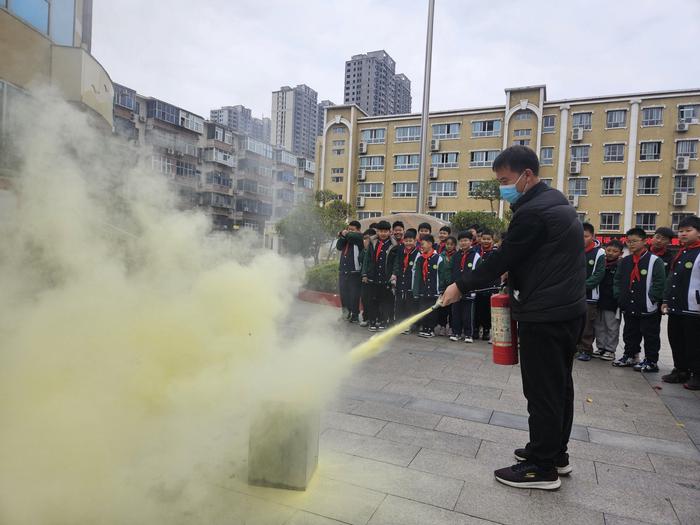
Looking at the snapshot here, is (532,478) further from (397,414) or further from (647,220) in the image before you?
(647,220)

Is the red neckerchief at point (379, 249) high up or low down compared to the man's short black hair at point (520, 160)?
down

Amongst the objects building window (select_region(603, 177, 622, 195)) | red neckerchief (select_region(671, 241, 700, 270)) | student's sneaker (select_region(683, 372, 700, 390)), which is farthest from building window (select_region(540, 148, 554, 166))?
student's sneaker (select_region(683, 372, 700, 390))

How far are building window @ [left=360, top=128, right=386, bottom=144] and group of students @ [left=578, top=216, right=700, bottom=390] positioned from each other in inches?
1754

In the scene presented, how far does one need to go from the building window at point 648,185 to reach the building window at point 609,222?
263 centimetres

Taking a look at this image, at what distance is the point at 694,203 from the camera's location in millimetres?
36438

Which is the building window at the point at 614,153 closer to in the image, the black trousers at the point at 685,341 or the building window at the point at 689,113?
the building window at the point at 689,113

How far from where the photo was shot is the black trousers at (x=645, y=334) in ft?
21.0

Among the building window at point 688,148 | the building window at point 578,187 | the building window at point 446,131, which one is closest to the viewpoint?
the building window at point 688,148

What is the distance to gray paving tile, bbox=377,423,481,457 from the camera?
357 cm

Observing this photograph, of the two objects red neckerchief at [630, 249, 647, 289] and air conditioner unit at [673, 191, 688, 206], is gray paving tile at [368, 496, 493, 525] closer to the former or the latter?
red neckerchief at [630, 249, 647, 289]

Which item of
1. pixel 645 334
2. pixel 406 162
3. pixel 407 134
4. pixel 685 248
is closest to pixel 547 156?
pixel 406 162

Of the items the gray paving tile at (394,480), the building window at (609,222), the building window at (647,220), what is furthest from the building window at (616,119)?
the gray paving tile at (394,480)

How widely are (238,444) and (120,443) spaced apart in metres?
0.79

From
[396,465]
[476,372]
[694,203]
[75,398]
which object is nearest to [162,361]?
[75,398]
